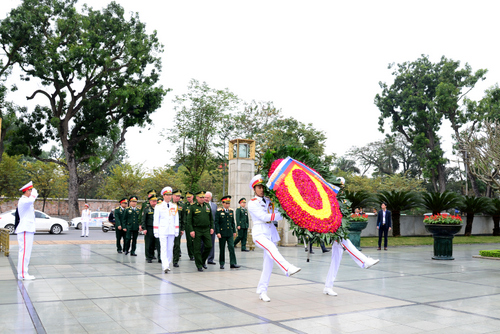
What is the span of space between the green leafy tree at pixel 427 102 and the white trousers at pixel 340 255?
130 feet

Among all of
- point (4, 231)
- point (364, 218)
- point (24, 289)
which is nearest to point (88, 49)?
point (4, 231)

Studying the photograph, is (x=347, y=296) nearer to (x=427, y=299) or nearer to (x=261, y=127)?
(x=427, y=299)

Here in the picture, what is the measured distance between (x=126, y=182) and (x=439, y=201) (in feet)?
119

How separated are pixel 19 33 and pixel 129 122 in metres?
10.5

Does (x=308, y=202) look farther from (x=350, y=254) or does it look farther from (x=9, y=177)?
(x=9, y=177)

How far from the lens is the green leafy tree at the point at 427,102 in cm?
4378

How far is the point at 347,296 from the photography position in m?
7.64

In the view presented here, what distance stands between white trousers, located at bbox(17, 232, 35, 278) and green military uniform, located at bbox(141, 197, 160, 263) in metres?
3.73

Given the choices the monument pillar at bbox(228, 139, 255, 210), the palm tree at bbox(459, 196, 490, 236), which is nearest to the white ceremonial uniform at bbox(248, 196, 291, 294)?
the monument pillar at bbox(228, 139, 255, 210)

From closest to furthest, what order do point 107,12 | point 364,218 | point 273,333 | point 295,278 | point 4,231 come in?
1. point 273,333
2. point 295,278
3. point 4,231
4. point 364,218
5. point 107,12

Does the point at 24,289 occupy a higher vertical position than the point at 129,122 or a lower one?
lower

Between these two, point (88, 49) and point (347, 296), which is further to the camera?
point (88, 49)

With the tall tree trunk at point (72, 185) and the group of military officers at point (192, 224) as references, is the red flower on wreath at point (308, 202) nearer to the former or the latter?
the group of military officers at point (192, 224)

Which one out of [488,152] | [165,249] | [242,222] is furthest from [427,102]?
[165,249]
